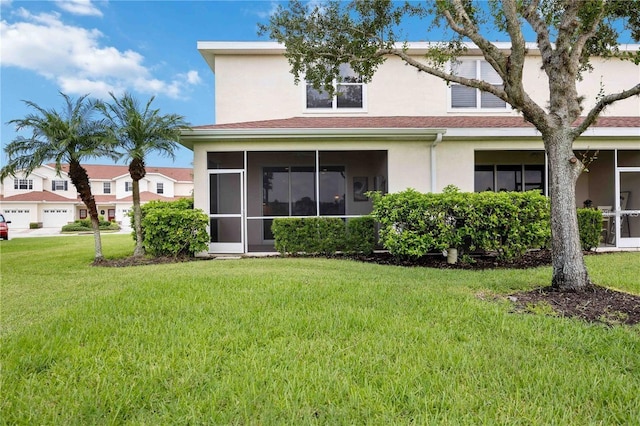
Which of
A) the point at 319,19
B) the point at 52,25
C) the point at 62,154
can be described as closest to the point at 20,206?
the point at 52,25

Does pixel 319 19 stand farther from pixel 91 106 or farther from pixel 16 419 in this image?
pixel 16 419

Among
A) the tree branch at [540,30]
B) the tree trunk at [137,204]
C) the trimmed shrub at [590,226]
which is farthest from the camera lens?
the tree trunk at [137,204]

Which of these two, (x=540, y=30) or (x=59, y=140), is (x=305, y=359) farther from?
(x=59, y=140)

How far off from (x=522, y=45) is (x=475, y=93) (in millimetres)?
7714

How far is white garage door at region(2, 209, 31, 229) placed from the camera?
3644 cm

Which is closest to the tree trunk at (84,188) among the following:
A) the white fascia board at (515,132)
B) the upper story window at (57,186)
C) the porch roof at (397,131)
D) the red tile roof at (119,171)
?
the porch roof at (397,131)

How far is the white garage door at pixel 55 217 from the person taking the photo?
38.3 m

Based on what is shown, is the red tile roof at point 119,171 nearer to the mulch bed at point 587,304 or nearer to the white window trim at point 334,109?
the white window trim at point 334,109

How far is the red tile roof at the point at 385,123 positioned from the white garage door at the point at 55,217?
3783 centimetres

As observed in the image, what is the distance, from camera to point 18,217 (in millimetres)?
36688

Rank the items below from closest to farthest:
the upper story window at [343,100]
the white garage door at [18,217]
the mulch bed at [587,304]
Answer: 1. the mulch bed at [587,304]
2. the upper story window at [343,100]
3. the white garage door at [18,217]

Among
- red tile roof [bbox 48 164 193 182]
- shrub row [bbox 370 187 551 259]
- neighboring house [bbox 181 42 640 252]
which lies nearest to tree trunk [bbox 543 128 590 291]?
shrub row [bbox 370 187 551 259]

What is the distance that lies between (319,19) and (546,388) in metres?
6.86

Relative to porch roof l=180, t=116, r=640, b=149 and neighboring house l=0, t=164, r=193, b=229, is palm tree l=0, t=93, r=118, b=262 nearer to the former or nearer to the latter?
porch roof l=180, t=116, r=640, b=149
